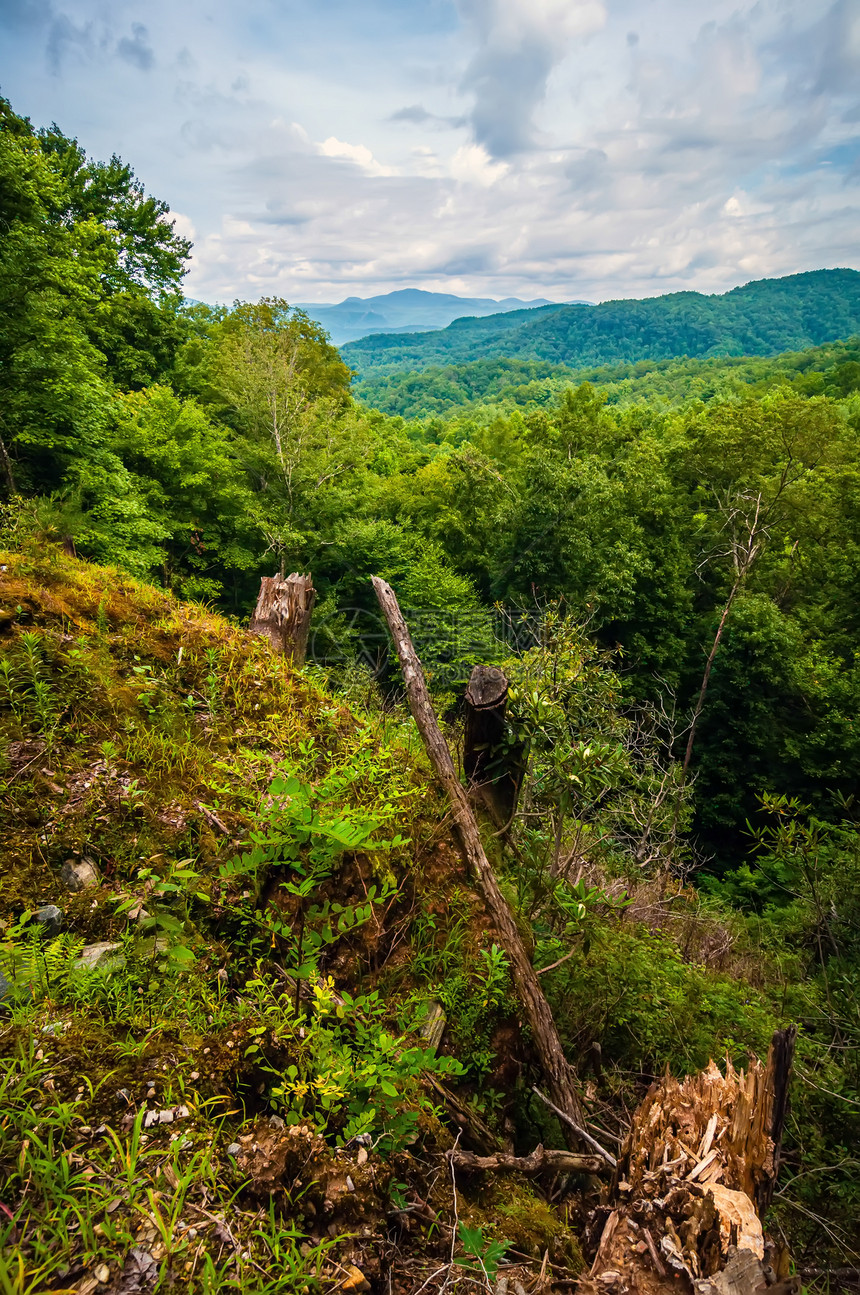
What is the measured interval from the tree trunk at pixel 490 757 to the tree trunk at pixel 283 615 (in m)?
1.62

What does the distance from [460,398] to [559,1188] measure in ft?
414

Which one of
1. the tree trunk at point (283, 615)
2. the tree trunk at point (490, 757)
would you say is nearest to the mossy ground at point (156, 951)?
the tree trunk at point (490, 757)

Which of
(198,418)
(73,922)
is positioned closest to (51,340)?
(198,418)

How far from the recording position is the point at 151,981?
6.35 ft

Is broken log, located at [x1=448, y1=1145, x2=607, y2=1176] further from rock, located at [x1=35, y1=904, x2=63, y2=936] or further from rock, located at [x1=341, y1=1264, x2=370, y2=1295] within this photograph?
rock, located at [x1=35, y1=904, x2=63, y2=936]

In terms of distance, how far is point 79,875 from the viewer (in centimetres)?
226

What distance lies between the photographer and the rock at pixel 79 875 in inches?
87.9

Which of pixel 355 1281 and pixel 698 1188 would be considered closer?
pixel 355 1281

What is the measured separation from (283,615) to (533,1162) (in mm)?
3748

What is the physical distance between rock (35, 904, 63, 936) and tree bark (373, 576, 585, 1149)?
180 centimetres

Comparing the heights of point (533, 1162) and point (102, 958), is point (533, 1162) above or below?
below

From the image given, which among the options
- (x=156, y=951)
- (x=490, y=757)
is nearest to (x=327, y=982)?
(x=156, y=951)

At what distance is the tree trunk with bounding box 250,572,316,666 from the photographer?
15.5 feet

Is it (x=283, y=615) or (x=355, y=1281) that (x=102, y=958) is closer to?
(x=355, y=1281)
